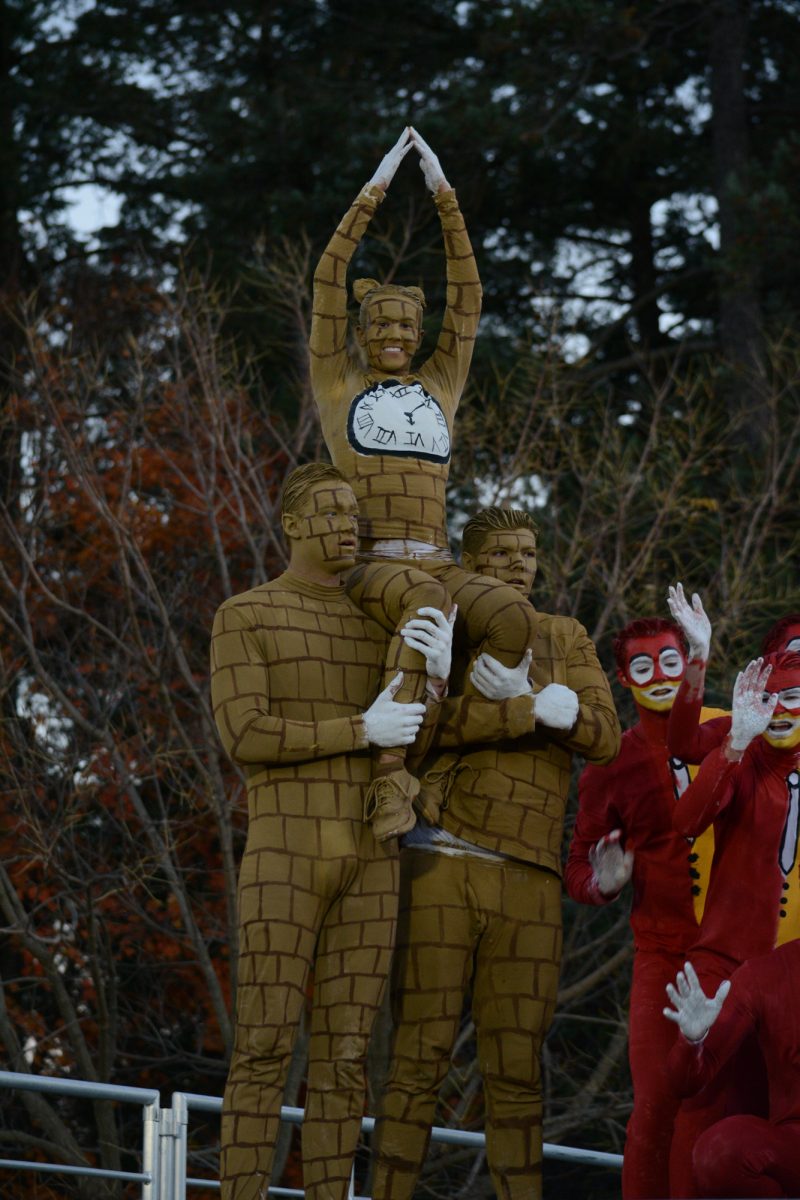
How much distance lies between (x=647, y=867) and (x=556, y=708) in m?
0.78

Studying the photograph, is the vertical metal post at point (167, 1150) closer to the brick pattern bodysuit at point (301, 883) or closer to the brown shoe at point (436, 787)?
the brick pattern bodysuit at point (301, 883)

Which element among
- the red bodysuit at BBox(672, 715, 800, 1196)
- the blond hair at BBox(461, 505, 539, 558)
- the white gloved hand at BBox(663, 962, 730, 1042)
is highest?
the blond hair at BBox(461, 505, 539, 558)

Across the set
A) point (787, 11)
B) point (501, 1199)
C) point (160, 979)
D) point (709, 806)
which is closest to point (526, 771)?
point (709, 806)

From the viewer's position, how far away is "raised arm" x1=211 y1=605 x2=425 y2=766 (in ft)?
18.1

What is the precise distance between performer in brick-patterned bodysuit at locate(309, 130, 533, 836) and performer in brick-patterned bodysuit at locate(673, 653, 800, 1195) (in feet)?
2.15

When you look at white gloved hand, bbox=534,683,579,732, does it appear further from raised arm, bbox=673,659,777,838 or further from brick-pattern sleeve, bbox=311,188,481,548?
brick-pattern sleeve, bbox=311,188,481,548

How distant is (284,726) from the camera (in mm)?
5523

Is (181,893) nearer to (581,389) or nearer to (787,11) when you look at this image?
(581,389)

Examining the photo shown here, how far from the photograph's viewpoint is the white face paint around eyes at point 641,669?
20.4 feet

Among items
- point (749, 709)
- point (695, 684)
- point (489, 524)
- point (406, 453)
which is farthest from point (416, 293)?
point (749, 709)

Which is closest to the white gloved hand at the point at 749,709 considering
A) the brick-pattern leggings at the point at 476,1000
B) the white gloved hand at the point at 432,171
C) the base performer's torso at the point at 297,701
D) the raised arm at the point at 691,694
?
the raised arm at the point at 691,694

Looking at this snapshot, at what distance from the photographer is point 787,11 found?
16.2m

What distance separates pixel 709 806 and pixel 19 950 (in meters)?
8.83

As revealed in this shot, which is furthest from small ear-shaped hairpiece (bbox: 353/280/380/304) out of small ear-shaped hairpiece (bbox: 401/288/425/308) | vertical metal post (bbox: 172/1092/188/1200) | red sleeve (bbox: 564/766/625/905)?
vertical metal post (bbox: 172/1092/188/1200)
